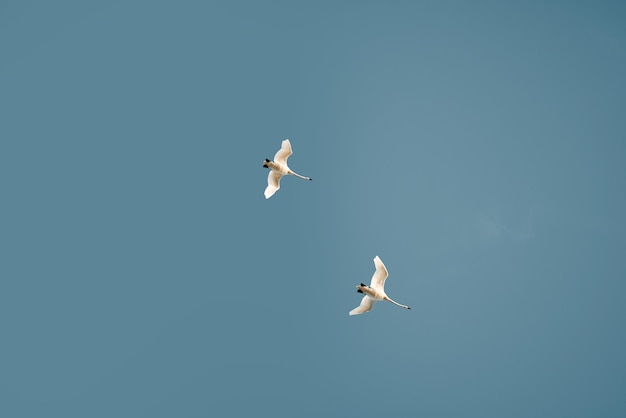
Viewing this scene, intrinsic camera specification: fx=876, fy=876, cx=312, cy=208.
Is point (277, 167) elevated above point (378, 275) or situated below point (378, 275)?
above

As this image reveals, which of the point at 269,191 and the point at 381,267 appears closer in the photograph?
the point at 381,267

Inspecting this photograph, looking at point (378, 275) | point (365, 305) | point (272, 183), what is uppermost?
point (272, 183)

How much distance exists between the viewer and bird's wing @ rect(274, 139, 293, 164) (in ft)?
238

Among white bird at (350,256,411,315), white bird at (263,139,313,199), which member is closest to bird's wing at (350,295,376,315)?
white bird at (350,256,411,315)

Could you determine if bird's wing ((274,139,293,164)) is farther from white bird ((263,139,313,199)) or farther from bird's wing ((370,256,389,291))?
bird's wing ((370,256,389,291))

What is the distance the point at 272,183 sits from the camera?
247 feet

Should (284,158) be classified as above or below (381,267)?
above

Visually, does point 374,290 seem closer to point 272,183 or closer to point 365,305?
point 365,305

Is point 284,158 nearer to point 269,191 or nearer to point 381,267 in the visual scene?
point 269,191

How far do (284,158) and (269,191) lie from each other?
10.8ft

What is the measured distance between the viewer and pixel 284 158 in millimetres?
73875

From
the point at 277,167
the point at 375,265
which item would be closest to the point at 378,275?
the point at 375,265

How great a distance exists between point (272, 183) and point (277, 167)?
2003mm

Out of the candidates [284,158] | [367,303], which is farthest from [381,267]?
[284,158]
